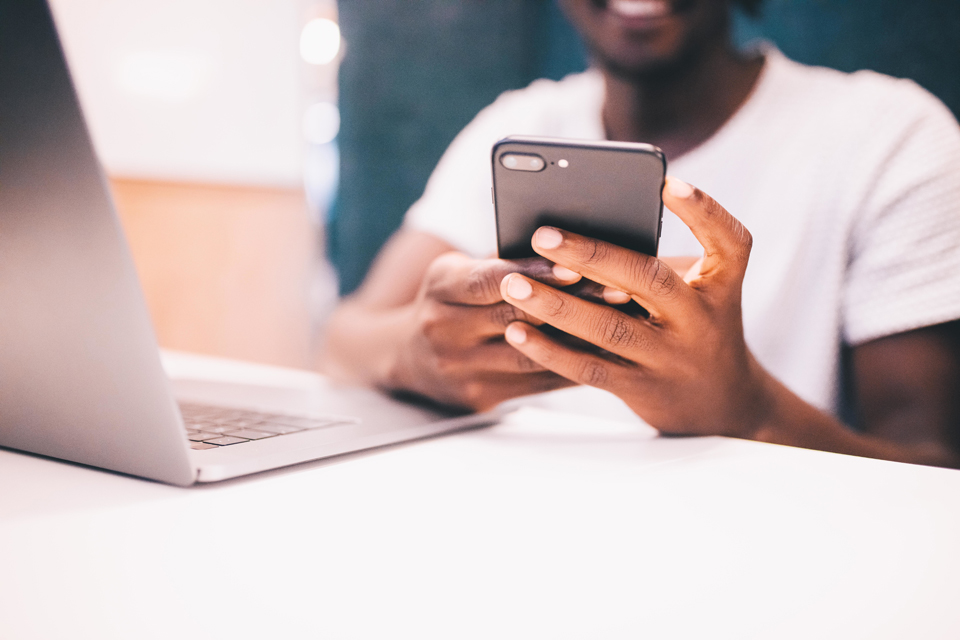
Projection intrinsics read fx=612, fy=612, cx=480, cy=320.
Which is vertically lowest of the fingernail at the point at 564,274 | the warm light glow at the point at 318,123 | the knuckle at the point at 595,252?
the warm light glow at the point at 318,123

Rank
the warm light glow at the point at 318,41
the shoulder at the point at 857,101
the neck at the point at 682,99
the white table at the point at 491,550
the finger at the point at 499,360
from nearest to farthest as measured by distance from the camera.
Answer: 1. the white table at the point at 491,550
2. the finger at the point at 499,360
3. the shoulder at the point at 857,101
4. the neck at the point at 682,99
5. the warm light glow at the point at 318,41

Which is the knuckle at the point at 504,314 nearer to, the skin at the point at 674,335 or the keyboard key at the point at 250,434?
the skin at the point at 674,335

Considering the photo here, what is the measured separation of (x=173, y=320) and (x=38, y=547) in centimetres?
164

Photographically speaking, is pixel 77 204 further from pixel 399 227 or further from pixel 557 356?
pixel 399 227

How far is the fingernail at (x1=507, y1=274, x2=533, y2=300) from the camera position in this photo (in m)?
0.37

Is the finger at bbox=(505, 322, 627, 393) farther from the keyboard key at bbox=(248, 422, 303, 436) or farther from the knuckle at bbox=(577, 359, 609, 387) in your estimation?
the keyboard key at bbox=(248, 422, 303, 436)

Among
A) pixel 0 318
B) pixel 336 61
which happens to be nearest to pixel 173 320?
pixel 336 61

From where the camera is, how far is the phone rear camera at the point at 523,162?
356mm

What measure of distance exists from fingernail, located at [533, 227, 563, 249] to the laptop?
164 mm

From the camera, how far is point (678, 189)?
1.10 feet

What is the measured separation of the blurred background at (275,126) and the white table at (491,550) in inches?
44.5

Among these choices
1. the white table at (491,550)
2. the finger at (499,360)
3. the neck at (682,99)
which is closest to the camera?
the white table at (491,550)

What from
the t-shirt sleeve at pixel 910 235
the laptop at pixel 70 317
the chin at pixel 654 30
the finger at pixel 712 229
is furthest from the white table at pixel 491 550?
the chin at pixel 654 30

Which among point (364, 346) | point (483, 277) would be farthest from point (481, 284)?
point (364, 346)
